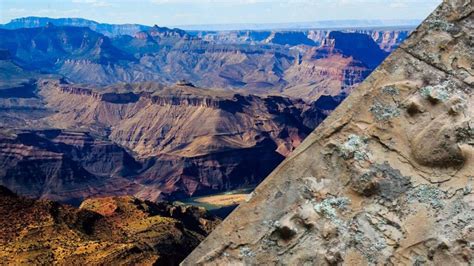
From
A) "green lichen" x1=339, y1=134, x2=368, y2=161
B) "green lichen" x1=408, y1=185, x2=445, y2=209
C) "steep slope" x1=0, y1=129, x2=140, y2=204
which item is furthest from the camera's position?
"steep slope" x1=0, y1=129, x2=140, y2=204

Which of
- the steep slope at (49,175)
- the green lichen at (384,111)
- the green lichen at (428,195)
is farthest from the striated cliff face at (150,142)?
the green lichen at (428,195)

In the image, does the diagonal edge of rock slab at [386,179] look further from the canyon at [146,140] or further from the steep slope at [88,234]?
the canyon at [146,140]

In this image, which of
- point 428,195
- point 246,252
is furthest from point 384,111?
point 246,252

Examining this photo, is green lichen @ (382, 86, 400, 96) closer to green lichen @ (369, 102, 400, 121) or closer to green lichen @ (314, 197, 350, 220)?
green lichen @ (369, 102, 400, 121)

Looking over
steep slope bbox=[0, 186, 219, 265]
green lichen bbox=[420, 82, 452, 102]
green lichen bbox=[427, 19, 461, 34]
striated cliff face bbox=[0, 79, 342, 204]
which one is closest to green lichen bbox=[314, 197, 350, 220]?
green lichen bbox=[420, 82, 452, 102]

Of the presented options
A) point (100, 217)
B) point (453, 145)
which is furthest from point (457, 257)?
point (100, 217)

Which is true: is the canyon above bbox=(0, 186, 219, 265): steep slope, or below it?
below
